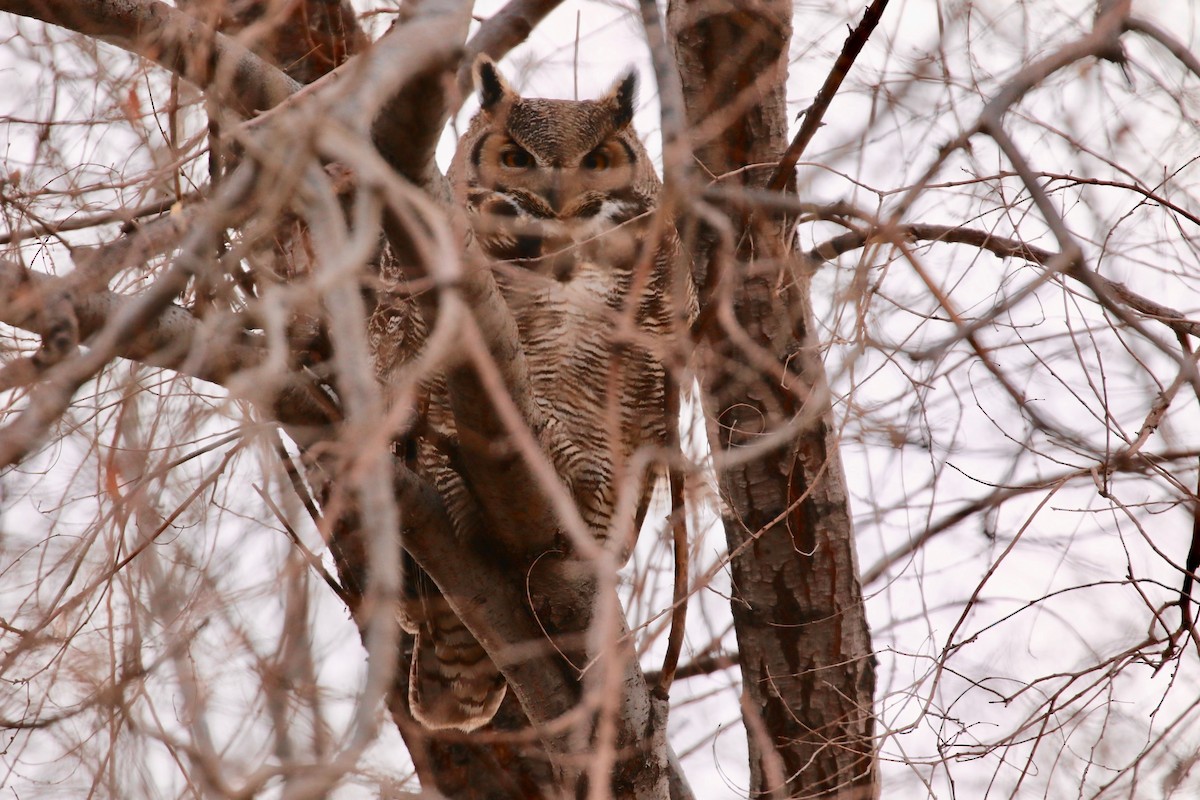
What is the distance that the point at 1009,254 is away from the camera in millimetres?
2314

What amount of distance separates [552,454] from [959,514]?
3.62ft

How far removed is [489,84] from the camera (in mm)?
3393

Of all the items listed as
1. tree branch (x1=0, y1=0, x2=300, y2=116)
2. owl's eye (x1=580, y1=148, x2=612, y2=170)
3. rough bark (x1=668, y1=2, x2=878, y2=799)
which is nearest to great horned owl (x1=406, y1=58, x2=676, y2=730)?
owl's eye (x1=580, y1=148, x2=612, y2=170)

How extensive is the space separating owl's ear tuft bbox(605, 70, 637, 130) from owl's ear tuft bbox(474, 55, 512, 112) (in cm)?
31

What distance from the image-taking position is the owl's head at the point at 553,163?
10.7 feet

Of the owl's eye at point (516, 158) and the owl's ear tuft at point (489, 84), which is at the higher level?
the owl's ear tuft at point (489, 84)

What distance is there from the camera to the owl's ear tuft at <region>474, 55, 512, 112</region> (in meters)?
3.33

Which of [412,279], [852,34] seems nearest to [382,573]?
[412,279]

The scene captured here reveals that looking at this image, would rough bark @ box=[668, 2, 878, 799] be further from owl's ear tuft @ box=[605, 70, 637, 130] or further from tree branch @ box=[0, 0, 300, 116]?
tree branch @ box=[0, 0, 300, 116]

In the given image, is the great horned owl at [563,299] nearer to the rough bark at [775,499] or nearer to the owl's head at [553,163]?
the owl's head at [553,163]

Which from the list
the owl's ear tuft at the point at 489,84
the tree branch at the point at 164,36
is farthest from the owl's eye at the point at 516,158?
the tree branch at the point at 164,36

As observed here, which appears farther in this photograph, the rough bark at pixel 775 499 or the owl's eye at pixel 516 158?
the owl's eye at pixel 516 158

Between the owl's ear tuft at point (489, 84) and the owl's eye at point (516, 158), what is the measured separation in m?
0.15

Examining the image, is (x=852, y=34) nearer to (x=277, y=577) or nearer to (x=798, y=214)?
(x=798, y=214)
